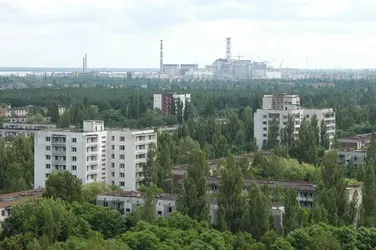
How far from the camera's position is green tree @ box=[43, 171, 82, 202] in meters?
23.7

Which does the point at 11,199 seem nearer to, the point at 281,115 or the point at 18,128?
the point at 281,115

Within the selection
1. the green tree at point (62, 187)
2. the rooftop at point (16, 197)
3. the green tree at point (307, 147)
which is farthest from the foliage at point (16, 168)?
the green tree at point (307, 147)

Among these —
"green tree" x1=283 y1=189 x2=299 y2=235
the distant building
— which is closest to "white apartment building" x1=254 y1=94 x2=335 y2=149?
the distant building

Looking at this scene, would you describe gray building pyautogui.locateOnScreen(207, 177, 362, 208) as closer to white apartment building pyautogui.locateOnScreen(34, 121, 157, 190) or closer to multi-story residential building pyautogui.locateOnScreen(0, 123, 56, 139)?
white apartment building pyautogui.locateOnScreen(34, 121, 157, 190)

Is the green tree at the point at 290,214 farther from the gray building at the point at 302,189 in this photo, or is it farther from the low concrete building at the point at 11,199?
the low concrete building at the point at 11,199

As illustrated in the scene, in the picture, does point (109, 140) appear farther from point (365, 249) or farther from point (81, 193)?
point (365, 249)

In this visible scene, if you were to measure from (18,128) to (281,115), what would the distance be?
16931 millimetres

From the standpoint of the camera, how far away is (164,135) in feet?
115

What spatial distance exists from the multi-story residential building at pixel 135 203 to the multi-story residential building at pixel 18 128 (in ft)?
79.6

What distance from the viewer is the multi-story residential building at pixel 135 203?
23531 mm

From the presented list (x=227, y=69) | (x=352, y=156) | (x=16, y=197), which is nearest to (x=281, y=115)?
(x=352, y=156)

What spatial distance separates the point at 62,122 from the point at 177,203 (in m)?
26.8

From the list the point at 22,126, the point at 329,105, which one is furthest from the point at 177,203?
the point at 329,105

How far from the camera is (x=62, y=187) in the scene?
23734 mm
